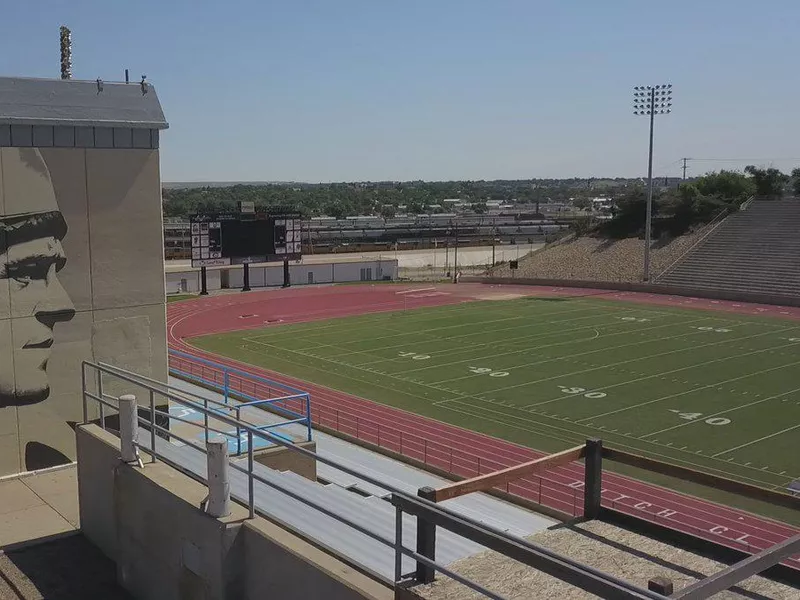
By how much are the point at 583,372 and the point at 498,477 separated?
24902mm

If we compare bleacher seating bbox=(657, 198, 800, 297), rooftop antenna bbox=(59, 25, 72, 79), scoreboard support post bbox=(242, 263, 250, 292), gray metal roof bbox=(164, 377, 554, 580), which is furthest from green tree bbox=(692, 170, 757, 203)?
gray metal roof bbox=(164, 377, 554, 580)

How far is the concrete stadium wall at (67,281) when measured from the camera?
1075 centimetres

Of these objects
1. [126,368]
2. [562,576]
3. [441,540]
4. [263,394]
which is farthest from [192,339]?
[562,576]

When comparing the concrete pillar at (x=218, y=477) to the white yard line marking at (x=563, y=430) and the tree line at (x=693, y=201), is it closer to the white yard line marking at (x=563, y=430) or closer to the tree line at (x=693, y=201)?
the white yard line marking at (x=563, y=430)

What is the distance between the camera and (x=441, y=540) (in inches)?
301

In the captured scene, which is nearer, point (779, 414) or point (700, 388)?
point (779, 414)

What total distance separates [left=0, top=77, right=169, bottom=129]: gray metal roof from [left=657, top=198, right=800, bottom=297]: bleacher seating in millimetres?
47163

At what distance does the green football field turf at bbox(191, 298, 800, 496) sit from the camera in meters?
22.1

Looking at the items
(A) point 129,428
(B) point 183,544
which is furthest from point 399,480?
(B) point 183,544

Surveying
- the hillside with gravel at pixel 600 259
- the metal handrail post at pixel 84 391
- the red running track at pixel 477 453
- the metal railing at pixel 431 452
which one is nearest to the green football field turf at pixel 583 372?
the red running track at pixel 477 453

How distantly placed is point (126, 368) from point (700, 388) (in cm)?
2100

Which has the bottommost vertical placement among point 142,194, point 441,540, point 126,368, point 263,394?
point 263,394

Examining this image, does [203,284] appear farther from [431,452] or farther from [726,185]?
[726,185]

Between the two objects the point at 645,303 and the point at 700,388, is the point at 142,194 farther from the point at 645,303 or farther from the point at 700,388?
the point at 645,303
